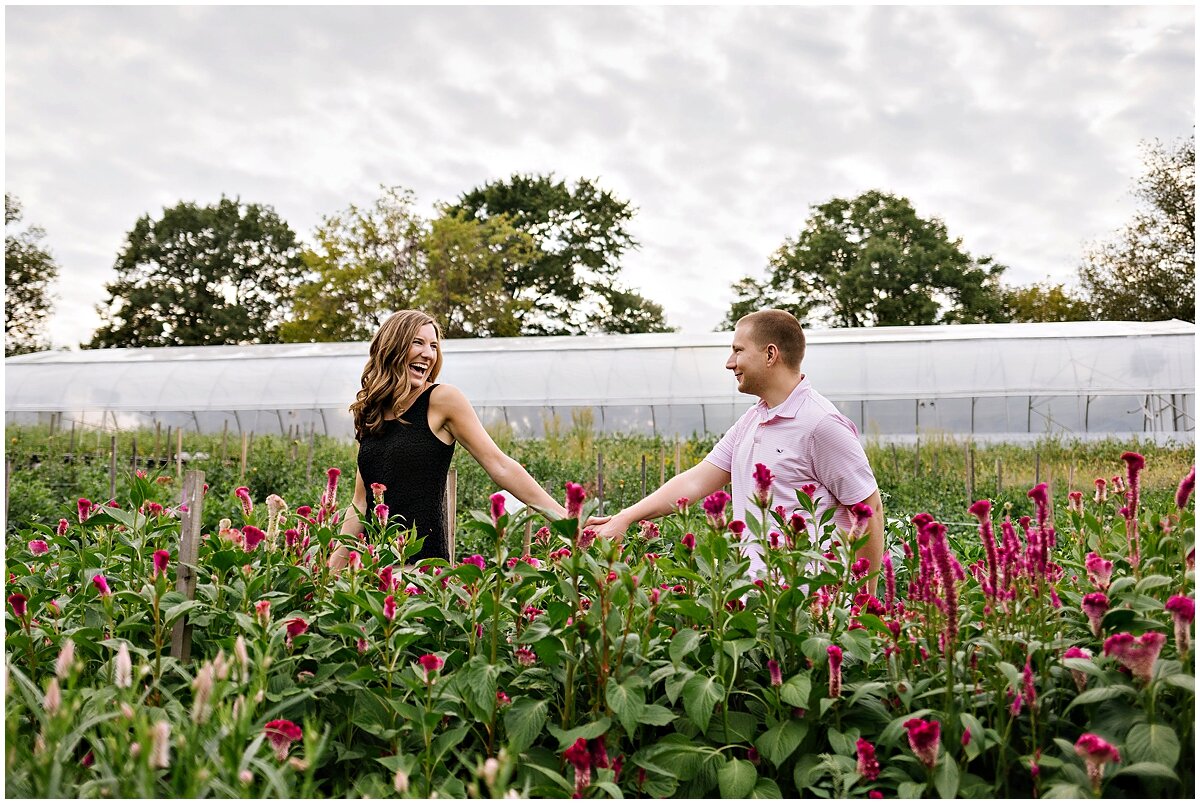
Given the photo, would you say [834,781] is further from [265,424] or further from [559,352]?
[265,424]

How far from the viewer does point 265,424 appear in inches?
582

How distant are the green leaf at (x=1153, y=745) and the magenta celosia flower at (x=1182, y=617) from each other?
14 centimetres

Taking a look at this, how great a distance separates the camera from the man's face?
2850 mm

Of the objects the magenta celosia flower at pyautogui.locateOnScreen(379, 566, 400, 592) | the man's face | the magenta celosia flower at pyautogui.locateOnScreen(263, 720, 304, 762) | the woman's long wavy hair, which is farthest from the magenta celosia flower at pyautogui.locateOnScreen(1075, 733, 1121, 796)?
the woman's long wavy hair

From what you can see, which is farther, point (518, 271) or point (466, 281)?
point (518, 271)

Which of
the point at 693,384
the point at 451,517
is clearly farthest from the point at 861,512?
the point at 693,384

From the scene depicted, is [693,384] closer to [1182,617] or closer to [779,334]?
[779,334]

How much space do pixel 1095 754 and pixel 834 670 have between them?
0.43 m

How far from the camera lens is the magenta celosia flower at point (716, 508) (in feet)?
5.41

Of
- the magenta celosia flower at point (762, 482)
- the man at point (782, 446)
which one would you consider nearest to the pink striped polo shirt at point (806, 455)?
the man at point (782, 446)

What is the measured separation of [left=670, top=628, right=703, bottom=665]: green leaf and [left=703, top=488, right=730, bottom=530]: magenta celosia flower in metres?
0.21

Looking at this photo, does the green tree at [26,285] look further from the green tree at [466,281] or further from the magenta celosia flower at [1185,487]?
the magenta celosia flower at [1185,487]

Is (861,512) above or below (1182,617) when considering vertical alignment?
above

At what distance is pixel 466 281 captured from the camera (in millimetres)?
23344
